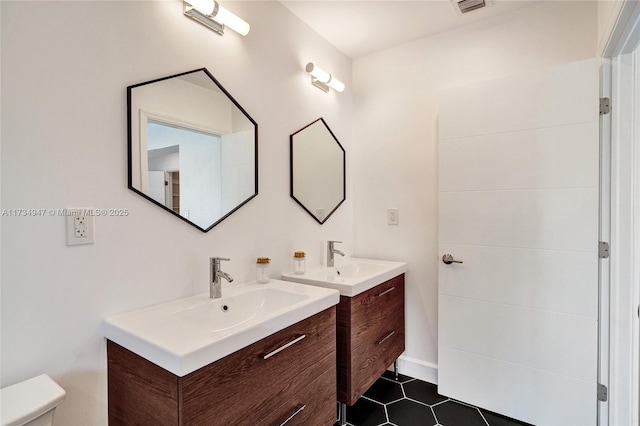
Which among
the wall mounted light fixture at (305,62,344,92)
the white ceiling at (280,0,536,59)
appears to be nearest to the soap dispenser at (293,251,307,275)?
the wall mounted light fixture at (305,62,344,92)

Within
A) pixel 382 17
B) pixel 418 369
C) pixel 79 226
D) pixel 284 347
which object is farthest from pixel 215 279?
pixel 382 17

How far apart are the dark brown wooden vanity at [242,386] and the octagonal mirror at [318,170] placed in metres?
0.90

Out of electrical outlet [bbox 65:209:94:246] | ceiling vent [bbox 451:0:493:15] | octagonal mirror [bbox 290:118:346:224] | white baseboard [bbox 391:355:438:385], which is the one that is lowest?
white baseboard [bbox 391:355:438:385]

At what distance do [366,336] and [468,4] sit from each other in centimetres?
208

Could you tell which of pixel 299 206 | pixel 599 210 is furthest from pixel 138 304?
pixel 599 210

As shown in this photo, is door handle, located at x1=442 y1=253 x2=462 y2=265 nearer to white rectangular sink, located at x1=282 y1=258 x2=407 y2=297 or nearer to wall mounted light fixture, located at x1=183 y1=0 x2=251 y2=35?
white rectangular sink, located at x1=282 y1=258 x2=407 y2=297

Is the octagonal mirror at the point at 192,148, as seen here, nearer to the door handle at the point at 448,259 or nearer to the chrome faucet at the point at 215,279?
the chrome faucet at the point at 215,279

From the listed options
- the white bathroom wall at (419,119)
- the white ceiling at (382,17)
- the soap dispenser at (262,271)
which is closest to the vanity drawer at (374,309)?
the white bathroom wall at (419,119)

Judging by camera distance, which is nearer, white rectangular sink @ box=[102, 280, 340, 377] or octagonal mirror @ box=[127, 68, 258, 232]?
white rectangular sink @ box=[102, 280, 340, 377]

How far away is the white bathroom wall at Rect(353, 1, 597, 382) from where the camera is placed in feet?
6.41

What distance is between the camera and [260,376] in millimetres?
1148

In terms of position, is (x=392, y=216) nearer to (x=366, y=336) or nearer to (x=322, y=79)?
(x=366, y=336)

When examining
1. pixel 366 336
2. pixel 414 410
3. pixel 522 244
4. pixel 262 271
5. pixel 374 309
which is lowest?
pixel 414 410

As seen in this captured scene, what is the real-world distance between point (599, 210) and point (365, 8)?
5.74ft
